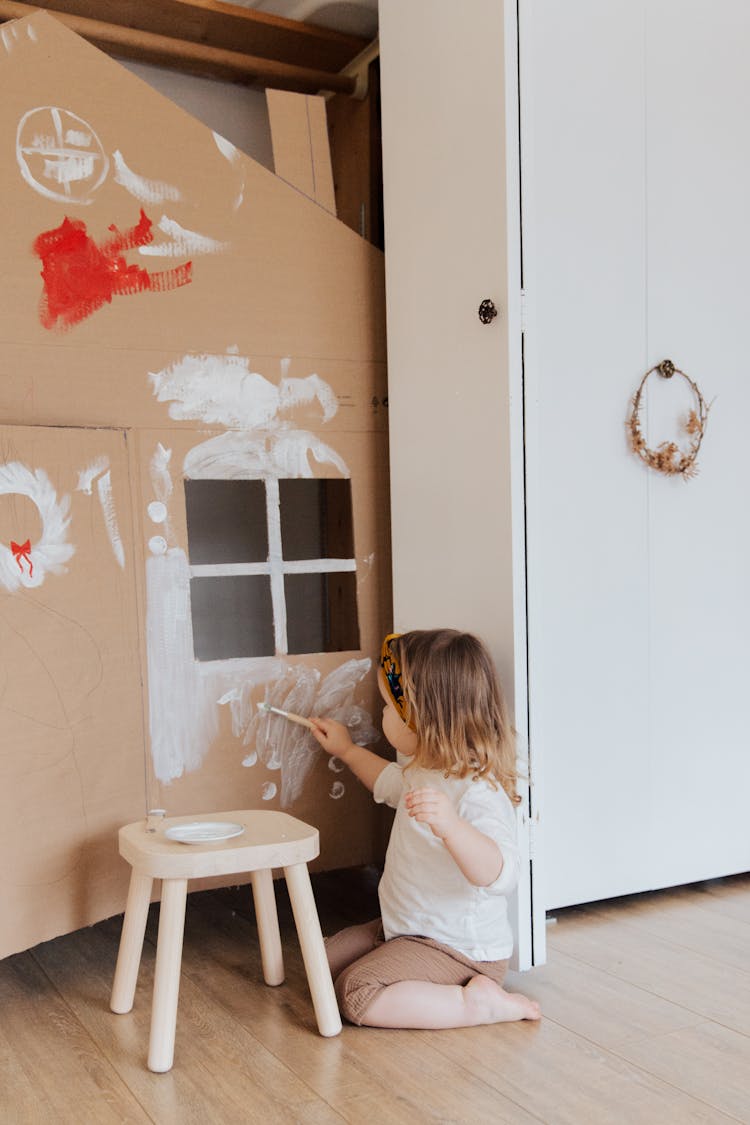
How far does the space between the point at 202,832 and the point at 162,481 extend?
0.69 meters

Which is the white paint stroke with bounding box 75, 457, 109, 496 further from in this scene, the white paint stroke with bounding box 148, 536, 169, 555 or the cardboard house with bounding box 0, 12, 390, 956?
the white paint stroke with bounding box 148, 536, 169, 555

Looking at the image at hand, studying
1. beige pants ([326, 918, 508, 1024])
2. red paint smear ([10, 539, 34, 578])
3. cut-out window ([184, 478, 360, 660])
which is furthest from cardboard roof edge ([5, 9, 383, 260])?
beige pants ([326, 918, 508, 1024])

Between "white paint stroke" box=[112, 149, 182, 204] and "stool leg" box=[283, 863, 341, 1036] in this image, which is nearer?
"stool leg" box=[283, 863, 341, 1036]

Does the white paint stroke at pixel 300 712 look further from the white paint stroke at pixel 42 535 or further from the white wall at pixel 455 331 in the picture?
the white paint stroke at pixel 42 535

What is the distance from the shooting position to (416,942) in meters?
1.97

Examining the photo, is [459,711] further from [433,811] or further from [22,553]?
[22,553]

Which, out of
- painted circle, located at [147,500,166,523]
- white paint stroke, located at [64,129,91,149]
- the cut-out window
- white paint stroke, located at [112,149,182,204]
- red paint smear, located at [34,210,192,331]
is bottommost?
the cut-out window

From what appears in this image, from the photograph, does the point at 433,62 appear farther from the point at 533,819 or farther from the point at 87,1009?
the point at 87,1009

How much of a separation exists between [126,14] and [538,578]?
5.08 ft

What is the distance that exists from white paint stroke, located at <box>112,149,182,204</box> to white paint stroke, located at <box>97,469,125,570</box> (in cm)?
55

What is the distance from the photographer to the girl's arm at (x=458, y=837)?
184 centimetres

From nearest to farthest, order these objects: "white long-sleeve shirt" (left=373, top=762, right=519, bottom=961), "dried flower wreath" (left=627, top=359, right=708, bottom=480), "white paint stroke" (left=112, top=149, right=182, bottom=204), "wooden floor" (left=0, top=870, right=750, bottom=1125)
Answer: "wooden floor" (left=0, top=870, right=750, bottom=1125) < "white long-sleeve shirt" (left=373, top=762, right=519, bottom=961) < "white paint stroke" (left=112, top=149, right=182, bottom=204) < "dried flower wreath" (left=627, top=359, right=708, bottom=480)

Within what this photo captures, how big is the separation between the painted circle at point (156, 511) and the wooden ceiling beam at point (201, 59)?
1.07 meters

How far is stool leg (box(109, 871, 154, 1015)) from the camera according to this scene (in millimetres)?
1930
